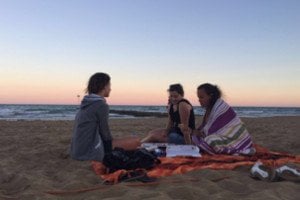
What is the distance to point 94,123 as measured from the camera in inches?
218

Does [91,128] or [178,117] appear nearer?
[91,128]

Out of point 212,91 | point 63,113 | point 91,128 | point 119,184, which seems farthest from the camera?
point 63,113

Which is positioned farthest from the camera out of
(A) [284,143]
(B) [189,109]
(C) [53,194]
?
(A) [284,143]

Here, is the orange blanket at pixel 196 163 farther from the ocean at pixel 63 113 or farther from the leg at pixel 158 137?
the ocean at pixel 63 113

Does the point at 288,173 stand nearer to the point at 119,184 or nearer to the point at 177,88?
the point at 119,184

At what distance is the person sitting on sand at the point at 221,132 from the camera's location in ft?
20.6

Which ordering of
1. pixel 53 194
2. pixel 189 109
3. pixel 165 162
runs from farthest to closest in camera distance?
pixel 189 109, pixel 165 162, pixel 53 194

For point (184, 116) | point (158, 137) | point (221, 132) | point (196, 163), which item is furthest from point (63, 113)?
point (196, 163)

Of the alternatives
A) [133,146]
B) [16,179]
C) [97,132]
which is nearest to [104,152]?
[97,132]

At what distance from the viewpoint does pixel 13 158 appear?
21.8ft

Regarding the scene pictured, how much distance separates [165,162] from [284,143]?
3891mm

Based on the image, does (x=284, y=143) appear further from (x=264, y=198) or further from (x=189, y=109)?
(x=264, y=198)

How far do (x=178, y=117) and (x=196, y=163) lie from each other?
1.87 meters

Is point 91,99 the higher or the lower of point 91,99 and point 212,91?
the lower
